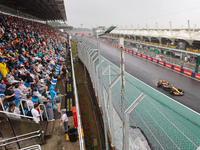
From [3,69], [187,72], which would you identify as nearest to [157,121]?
[3,69]

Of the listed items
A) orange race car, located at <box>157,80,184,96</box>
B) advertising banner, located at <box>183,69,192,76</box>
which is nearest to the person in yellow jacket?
orange race car, located at <box>157,80,184,96</box>

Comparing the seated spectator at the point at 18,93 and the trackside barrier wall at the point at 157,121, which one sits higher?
the seated spectator at the point at 18,93

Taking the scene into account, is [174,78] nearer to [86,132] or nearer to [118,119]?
[118,119]

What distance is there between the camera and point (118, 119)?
21.4 feet

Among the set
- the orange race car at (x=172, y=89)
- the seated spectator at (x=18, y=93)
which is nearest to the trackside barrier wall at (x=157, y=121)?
the orange race car at (x=172, y=89)

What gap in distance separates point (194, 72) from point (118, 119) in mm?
13444

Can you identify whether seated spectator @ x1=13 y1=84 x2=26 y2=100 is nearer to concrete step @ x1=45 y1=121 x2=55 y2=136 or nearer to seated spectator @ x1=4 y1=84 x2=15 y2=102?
seated spectator @ x1=4 y1=84 x2=15 y2=102

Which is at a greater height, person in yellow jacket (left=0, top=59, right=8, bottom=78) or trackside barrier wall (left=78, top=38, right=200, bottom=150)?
person in yellow jacket (left=0, top=59, right=8, bottom=78)

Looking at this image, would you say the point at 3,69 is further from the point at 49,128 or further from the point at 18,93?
the point at 49,128

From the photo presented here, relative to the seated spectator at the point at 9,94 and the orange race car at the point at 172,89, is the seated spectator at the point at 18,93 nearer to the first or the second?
the seated spectator at the point at 9,94

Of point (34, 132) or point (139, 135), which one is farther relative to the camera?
point (139, 135)

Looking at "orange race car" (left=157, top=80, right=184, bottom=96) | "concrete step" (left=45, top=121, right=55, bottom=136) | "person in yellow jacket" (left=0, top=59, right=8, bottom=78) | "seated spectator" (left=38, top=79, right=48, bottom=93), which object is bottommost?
"orange race car" (left=157, top=80, right=184, bottom=96)

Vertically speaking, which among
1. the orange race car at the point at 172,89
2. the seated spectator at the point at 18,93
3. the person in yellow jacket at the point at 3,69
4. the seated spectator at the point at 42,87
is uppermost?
the person in yellow jacket at the point at 3,69

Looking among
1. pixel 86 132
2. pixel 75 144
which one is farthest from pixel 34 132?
pixel 86 132
